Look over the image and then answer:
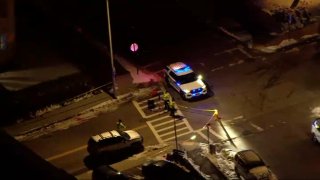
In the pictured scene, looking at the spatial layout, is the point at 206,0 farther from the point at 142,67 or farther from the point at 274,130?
the point at 274,130

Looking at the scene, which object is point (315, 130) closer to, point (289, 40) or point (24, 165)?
point (289, 40)

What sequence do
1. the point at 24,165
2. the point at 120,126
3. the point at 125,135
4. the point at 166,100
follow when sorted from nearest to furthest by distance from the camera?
the point at 24,165 < the point at 125,135 < the point at 120,126 < the point at 166,100

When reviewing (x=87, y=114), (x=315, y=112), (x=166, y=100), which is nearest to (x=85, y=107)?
(x=87, y=114)

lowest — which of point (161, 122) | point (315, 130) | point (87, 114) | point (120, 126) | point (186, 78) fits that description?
point (315, 130)

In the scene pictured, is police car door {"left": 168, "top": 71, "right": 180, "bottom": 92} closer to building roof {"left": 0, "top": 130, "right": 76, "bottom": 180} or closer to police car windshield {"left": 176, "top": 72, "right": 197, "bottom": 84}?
police car windshield {"left": 176, "top": 72, "right": 197, "bottom": 84}

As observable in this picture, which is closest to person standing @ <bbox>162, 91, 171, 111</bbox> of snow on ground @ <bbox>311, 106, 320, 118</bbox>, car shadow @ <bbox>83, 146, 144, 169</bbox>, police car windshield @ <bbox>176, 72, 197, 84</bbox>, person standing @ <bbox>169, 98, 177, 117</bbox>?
person standing @ <bbox>169, 98, 177, 117</bbox>

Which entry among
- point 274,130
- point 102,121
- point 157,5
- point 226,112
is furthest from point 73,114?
point 157,5

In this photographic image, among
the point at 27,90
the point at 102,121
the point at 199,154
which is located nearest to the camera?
the point at 199,154
